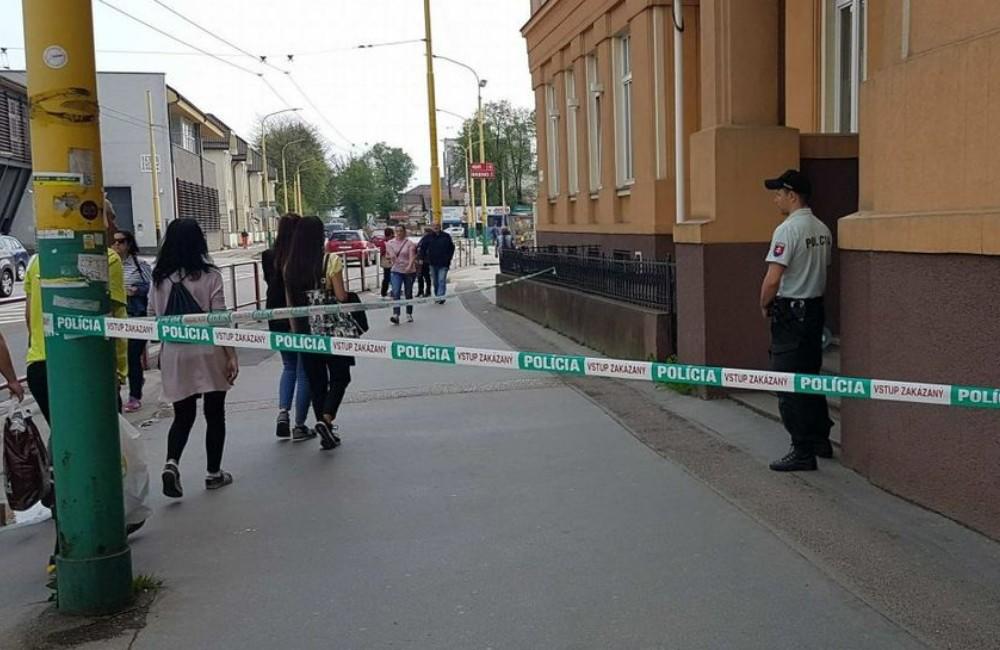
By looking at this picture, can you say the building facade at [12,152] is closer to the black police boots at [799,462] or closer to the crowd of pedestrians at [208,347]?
the crowd of pedestrians at [208,347]

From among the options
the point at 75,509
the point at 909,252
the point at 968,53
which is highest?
the point at 968,53

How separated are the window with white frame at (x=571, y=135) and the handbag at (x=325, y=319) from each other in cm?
1185

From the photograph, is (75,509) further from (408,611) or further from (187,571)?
(408,611)

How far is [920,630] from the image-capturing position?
12.6ft

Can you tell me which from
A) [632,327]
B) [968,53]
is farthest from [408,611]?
[632,327]

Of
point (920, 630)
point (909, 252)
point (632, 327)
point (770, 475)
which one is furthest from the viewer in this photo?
point (632, 327)

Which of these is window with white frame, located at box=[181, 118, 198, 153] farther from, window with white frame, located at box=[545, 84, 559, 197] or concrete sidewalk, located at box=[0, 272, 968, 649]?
concrete sidewalk, located at box=[0, 272, 968, 649]

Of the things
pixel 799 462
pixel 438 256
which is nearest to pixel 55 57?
pixel 799 462

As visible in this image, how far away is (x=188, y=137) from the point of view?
217 feet

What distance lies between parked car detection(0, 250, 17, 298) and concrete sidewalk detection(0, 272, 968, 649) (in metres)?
21.1

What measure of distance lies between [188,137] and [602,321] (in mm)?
60208

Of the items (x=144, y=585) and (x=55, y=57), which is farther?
(x=144, y=585)

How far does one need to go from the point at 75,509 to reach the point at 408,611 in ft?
4.83

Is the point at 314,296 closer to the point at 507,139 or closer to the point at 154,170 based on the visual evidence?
the point at 154,170
